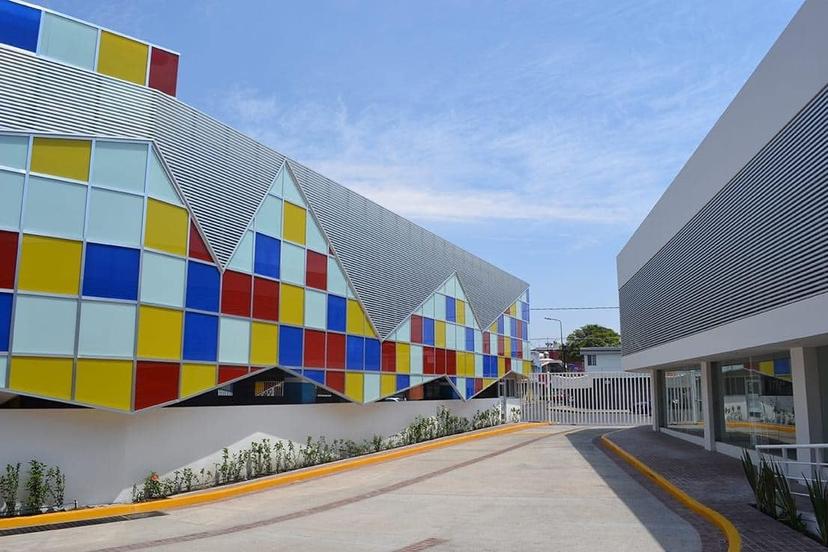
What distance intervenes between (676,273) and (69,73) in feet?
58.4

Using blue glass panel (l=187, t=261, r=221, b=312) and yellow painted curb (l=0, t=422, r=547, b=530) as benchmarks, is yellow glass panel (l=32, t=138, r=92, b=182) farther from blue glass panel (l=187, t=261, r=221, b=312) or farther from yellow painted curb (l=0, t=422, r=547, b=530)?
yellow painted curb (l=0, t=422, r=547, b=530)

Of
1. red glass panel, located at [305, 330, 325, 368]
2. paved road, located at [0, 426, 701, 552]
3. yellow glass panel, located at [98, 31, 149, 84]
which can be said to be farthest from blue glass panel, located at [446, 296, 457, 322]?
yellow glass panel, located at [98, 31, 149, 84]

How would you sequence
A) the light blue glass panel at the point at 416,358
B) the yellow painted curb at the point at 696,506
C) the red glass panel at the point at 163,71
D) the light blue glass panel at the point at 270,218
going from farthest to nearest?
the light blue glass panel at the point at 416,358 → the light blue glass panel at the point at 270,218 → the red glass panel at the point at 163,71 → the yellow painted curb at the point at 696,506

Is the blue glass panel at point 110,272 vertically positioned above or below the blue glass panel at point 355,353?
above

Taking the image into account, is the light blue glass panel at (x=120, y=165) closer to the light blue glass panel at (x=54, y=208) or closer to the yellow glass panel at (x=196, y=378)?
the light blue glass panel at (x=54, y=208)

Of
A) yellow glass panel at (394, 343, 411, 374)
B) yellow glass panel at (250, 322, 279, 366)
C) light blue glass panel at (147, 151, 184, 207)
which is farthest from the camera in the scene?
yellow glass panel at (394, 343, 411, 374)

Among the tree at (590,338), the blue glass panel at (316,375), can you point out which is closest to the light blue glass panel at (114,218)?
the blue glass panel at (316,375)

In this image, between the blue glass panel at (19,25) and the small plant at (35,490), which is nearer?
the small plant at (35,490)

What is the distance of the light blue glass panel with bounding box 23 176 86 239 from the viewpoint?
12.9 metres

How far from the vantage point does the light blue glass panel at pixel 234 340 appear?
1638 centimetres

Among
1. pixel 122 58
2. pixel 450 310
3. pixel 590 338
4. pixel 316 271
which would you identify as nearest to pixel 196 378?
pixel 316 271

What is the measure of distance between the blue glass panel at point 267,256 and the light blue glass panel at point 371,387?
570cm

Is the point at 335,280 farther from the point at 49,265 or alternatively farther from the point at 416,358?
the point at 49,265

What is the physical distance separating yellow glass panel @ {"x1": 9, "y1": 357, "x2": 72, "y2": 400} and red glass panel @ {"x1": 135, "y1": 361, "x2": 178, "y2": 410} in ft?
4.48
